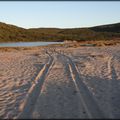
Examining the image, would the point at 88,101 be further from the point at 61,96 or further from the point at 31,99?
the point at 31,99

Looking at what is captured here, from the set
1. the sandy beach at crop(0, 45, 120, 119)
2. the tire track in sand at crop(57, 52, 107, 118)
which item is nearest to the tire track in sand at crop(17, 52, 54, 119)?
the sandy beach at crop(0, 45, 120, 119)

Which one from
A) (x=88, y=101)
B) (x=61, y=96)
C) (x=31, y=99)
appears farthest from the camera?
(x=61, y=96)

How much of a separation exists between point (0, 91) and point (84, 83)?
3.63 m

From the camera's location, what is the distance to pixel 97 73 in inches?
632

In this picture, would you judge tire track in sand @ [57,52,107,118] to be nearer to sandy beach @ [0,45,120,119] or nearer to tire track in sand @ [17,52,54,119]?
sandy beach @ [0,45,120,119]

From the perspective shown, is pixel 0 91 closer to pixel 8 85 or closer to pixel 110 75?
pixel 8 85

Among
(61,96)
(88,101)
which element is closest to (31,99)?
(61,96)

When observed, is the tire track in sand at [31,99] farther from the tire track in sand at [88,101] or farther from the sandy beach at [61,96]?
the tire track in sand at [88,101]

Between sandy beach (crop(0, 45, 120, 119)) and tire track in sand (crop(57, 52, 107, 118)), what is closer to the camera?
tire track in sand (crop(57, 52, 107, 118))

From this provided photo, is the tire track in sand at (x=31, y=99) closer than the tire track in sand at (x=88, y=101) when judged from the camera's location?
No

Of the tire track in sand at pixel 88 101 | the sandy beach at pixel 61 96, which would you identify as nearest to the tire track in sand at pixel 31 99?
the sandy beach at pixel 61 96

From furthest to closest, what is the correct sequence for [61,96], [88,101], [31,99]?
[61,96] → [31,99] → [88,101]

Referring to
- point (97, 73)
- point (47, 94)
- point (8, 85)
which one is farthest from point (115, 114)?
point (97, 73)

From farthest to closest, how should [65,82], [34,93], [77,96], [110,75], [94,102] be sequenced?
[110,75]
[65,82]
[34,93]
[77,96]
[94,102]
